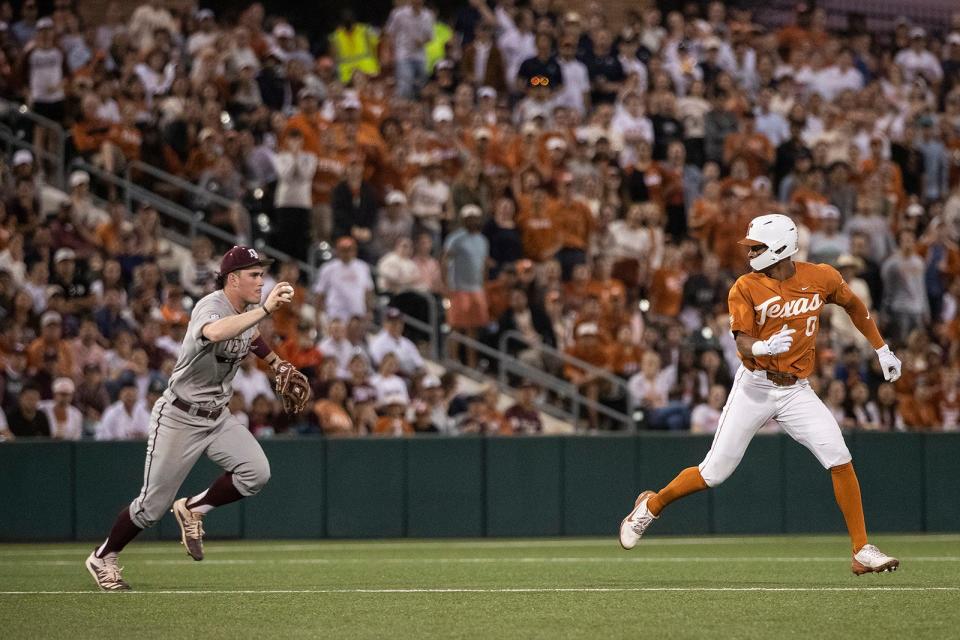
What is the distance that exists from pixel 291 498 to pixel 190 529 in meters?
5.61

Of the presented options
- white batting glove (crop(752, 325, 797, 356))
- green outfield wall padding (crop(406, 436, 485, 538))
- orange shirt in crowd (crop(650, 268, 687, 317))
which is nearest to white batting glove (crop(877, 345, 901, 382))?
white batting glove (crop(752, 325, 797, 356))

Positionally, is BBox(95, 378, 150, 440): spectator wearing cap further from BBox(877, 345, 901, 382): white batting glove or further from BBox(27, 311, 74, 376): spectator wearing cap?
BBox(877, 345, 901, 382): white batting glove

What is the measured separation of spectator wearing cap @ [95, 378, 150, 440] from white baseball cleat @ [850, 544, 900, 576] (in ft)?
27.0

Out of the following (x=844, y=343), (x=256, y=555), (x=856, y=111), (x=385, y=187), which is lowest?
(x=256, y=555)

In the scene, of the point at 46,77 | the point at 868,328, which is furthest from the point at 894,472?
the point at 46,77

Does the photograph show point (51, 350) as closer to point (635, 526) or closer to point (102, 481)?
point (102, 481)

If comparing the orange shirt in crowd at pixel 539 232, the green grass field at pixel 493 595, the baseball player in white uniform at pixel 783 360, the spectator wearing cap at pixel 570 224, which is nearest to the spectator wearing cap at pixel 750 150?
the spectator wearing cap at pixel 570 224

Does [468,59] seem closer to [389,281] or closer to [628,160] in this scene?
[628,160]

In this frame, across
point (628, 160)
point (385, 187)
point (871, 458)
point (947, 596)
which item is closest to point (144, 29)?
point (385, 187)

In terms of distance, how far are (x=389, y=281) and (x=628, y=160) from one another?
375cm

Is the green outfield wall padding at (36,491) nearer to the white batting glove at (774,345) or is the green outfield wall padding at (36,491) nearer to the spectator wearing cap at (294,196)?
the spectator wearing cap at (294,196)

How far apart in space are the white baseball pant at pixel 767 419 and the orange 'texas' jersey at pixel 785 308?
0.39 ft

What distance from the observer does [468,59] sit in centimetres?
2023

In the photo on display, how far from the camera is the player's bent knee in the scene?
9.31m
